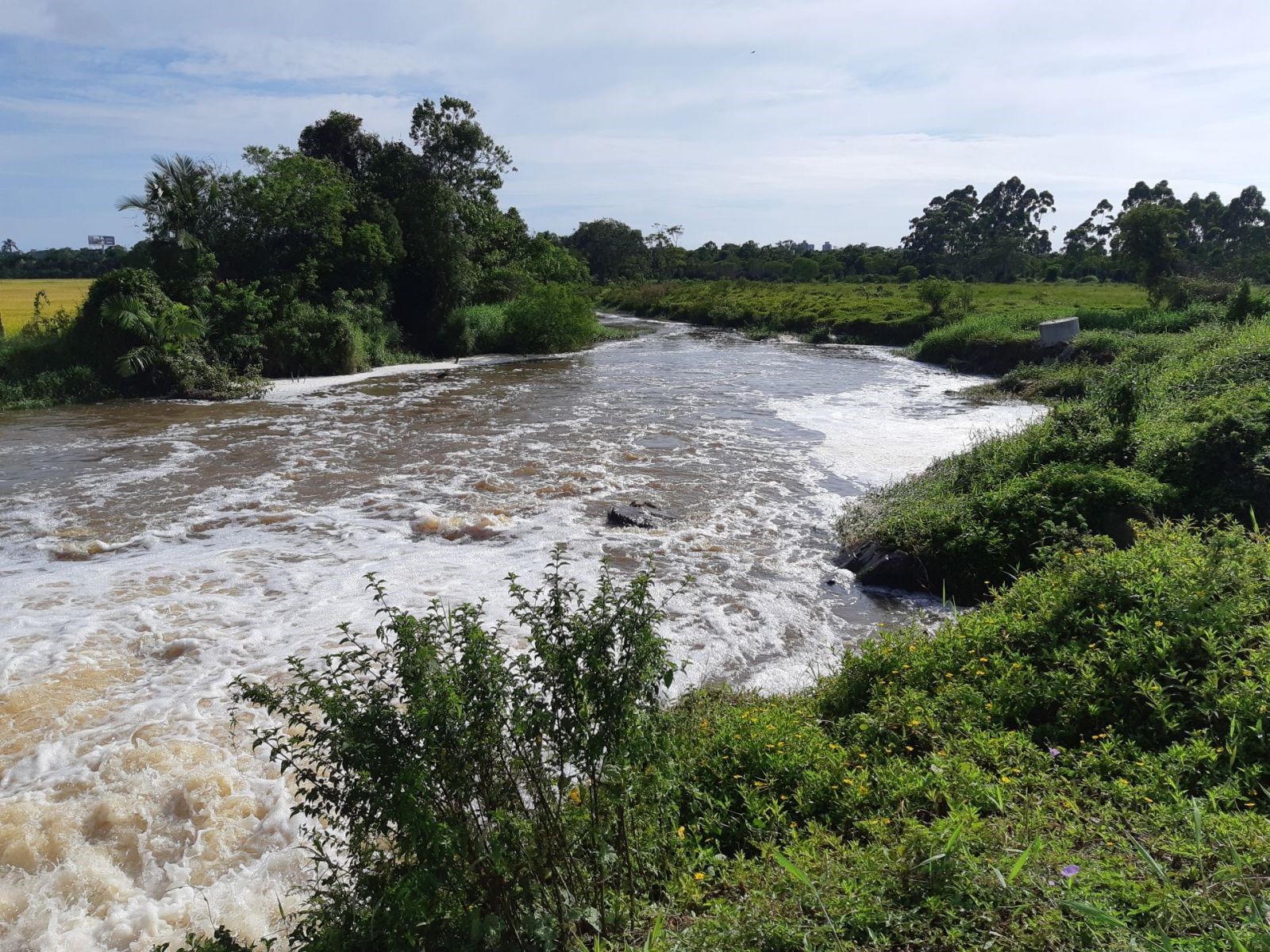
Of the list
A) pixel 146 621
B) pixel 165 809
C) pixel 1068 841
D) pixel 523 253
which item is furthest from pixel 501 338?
pixel 1068 841

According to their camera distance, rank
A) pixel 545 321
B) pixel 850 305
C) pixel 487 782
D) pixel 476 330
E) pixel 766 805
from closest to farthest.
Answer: pixel 487 782 → pixel 766 805 → pixel 476 330 → pixel 545 321 → pixel 850 305

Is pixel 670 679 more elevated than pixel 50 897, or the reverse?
pixel 670 679

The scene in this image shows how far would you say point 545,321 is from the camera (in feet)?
106

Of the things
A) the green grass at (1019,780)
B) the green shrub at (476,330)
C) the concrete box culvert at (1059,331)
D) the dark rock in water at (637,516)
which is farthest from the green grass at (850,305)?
the green grass at (1019,780)

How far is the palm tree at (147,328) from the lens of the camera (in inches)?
808

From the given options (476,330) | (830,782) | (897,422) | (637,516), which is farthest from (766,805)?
(476,330)

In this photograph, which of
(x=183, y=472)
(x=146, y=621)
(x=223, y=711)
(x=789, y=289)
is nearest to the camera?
(x=223, y=711)

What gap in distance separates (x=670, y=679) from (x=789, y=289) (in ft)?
199

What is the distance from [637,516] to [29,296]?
39743mm

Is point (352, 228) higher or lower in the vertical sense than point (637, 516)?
higher

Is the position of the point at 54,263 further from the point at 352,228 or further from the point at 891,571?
the point at 891,571

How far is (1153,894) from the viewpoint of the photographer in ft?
9.07

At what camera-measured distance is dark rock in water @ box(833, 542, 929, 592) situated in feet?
28.9

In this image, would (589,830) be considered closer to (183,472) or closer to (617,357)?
(183,472)
